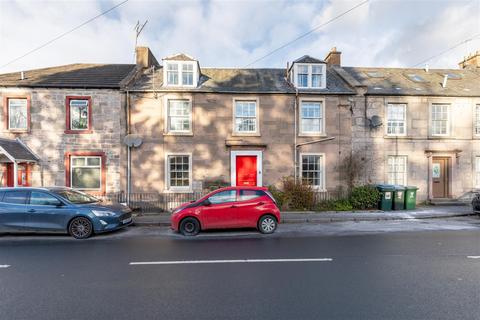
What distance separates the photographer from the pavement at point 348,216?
11.2 meters

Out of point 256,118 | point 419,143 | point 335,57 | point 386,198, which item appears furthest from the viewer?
point 335,57

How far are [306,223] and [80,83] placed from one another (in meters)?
13.3

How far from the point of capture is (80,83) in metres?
14.0

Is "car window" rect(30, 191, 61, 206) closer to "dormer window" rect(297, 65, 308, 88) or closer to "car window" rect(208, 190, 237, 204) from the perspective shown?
"car window" rect(208, 190, 237, 204)

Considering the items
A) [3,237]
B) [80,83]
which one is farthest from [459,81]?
[3,237]

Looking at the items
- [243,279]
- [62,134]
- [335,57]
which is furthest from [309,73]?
[62,134]

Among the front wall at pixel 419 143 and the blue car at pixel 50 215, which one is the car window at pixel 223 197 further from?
the front wall at pixel 419 143

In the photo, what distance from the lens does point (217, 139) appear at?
1452cm

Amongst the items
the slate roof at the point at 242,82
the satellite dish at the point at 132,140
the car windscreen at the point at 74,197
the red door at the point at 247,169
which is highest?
the slate roof at the point at 242,82

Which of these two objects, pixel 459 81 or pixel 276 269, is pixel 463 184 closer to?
pixel 459 81

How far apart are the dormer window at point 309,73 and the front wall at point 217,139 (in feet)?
3.82

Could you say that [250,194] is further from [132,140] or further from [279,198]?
[132,140]

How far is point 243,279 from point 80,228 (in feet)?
20.7

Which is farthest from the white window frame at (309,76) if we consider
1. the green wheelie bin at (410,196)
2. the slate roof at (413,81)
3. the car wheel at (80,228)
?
the car wheel at (80,228)
